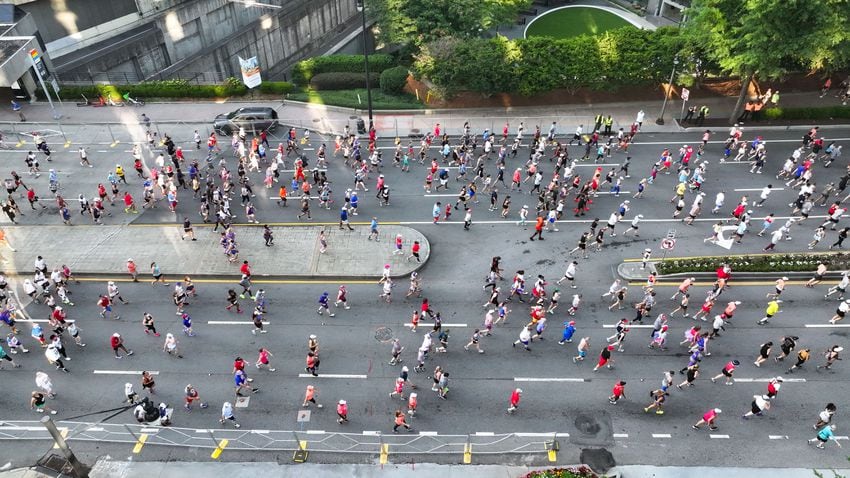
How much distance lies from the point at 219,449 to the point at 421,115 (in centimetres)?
2509

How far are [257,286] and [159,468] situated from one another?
326 inches

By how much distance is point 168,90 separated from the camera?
124 feet

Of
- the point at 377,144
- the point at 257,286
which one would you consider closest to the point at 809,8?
the point at 377,144

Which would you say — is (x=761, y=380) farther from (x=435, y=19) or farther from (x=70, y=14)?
(x=70, y=14)

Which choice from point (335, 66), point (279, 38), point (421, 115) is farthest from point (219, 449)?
point (279, 38)

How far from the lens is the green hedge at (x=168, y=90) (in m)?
37.4

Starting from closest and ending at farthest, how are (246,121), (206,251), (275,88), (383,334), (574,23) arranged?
(383,334) < (206,251) < (246,121) < (275,88) < (574,23)

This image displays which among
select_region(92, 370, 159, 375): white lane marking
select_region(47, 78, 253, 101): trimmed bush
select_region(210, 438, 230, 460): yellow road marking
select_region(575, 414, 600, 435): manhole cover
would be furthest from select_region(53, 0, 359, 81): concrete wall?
select_region(575, 414, 600, 435): manhole cover

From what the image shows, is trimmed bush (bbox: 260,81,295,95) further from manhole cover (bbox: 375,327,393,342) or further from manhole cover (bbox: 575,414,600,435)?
manhole cover (bbox: 575,414,600,435)

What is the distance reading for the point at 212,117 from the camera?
35.8 m

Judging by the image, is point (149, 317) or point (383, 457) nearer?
point (383, 457)

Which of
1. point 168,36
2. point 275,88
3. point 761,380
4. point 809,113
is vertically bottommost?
point 761,380

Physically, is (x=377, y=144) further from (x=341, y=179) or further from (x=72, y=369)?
(x=72, y=369)

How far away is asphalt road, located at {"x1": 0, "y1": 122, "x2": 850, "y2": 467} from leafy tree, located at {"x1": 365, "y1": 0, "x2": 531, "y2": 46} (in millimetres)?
19219
